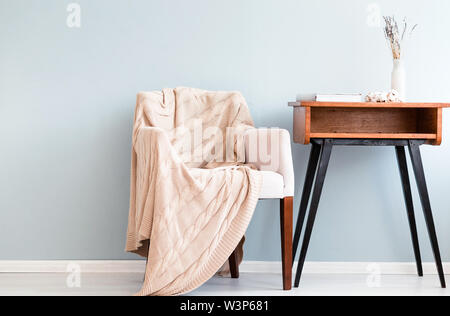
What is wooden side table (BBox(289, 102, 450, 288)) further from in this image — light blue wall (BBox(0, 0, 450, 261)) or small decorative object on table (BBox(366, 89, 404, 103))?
light blue wall (BBox(0, 0, 450, 261))

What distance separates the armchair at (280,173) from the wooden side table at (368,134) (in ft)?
0.39

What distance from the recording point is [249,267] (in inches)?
105

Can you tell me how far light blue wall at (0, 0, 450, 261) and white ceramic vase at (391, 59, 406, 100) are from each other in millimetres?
192

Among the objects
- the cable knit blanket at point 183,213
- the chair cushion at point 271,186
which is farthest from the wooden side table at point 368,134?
the cable knit blanket at point 183,213

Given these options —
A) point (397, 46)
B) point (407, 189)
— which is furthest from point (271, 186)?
point (397, 46)

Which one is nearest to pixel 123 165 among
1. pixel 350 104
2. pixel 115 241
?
pixel 115 241

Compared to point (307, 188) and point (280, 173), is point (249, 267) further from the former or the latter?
point (280, 173)

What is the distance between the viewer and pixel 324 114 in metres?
2.56

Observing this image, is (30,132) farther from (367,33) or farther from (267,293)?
(367,33)

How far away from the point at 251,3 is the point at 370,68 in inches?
26.0

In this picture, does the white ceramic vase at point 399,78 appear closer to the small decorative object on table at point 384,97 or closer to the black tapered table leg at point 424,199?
the small decorative object on table at point 384,97

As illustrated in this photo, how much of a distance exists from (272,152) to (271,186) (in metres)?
0.18

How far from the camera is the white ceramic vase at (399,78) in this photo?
2.48 m

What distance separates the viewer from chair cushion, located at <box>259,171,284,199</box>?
2.16 m
